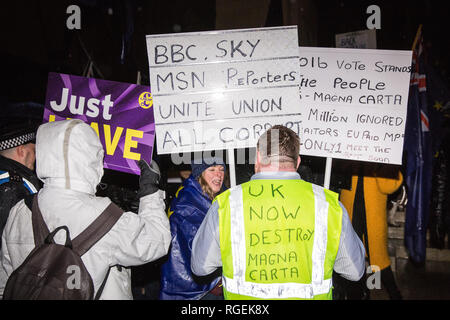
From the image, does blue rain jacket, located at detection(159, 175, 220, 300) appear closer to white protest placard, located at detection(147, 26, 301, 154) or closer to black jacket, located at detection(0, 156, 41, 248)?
white protest placard, located at detection(147, 26, 301, 154)

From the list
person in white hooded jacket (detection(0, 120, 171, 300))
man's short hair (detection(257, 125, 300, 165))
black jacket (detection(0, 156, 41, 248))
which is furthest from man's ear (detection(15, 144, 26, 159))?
man's short hair (detection(257, 125, 300, 165))

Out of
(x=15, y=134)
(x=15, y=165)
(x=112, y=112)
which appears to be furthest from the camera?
(x=112, y=112)

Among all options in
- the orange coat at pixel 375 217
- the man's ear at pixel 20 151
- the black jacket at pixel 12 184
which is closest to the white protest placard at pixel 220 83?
the black jacket at pixel 12 184

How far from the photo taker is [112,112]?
102 inches

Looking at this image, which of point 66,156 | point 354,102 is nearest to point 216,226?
point 66,156

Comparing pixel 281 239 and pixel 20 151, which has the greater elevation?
pixel 20 151

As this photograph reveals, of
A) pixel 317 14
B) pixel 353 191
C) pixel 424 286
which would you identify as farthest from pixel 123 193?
pixel 317 14

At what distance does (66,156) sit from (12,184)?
2.48 ft

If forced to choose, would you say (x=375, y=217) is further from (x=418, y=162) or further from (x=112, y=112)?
(x=112, y=112)

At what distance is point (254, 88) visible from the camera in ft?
7.82

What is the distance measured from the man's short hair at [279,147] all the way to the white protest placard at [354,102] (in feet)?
2.37

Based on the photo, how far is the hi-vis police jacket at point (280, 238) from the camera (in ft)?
5.73
